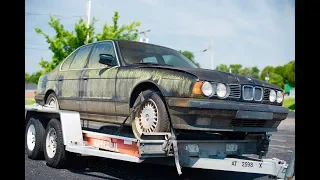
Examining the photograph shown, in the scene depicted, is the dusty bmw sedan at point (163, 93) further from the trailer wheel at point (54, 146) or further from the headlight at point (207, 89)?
the trailer wheel at point (54, 146)

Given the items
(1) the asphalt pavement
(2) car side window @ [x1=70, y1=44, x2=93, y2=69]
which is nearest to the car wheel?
(2) car side window @ [x1=70, y1=44, x2=93, y2=69]

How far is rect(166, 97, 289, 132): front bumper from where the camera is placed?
407cm

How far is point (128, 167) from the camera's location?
5.39 m

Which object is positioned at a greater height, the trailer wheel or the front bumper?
the front bumper

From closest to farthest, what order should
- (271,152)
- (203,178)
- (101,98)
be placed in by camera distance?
1. (203,178)
2. (101,98)
3. (271,152)

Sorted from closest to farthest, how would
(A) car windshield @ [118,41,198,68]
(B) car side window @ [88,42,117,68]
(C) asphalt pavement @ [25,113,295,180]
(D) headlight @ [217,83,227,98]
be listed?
(D) headlight @ [217,83,227,98]
(C) asphalt pavement @ [25,113,295,180]
(A) car windshield @ [118,41,198,68]
(B) car side window @ [88,42,117,68]

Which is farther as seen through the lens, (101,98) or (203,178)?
(101,98)

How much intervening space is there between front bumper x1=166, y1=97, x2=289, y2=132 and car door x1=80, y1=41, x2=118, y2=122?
1.16 meters

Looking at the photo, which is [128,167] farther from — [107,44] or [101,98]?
[107,44]

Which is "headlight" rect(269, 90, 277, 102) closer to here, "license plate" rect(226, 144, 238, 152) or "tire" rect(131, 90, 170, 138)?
"license plate" rect(226, 144, 238, 152)

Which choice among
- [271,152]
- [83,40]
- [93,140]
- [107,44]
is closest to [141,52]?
[107,44]

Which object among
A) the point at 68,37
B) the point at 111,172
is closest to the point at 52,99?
the point at 111,172

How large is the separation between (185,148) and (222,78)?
0.84 metres

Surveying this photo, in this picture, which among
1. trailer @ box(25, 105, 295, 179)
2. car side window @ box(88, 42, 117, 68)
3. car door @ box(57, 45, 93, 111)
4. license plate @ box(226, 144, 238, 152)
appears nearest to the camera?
trailer @ box(25, 105, 295, 179)
